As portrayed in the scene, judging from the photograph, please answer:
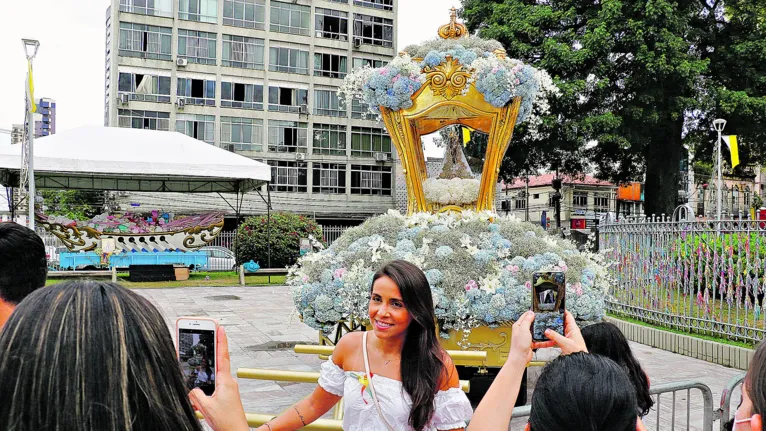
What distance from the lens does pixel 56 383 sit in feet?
3.38

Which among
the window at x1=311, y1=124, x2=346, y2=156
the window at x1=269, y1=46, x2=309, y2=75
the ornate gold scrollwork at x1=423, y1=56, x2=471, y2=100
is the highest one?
the window at x1=269, y1=46, x2=309, y2=75

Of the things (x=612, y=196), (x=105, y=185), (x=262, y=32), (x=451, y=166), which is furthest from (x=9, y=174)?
(x=612, y=196)

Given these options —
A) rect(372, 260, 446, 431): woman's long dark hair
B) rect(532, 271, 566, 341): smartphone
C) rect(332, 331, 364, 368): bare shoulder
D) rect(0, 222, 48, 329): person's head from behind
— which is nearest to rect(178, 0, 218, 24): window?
rect(0, 222, 48, 329): person's head from behind

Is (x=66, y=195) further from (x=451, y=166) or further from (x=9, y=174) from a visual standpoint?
(x=451, y=166)

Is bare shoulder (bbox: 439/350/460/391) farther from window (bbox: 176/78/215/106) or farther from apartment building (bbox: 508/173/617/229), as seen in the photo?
apartment building (bbox: 508/173/617/229)

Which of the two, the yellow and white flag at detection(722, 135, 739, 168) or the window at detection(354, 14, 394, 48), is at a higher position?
the window at detection(354, 14, 394, 48)

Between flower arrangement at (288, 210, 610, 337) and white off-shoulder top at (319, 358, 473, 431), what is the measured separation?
239 cm

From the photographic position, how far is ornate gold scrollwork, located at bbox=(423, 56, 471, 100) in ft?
20.3

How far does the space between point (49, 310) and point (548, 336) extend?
1653 mm

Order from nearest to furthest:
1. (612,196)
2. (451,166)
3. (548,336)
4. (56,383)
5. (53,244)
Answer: (56,383)
(548,336)
(451,166)
(53,244)
(612,196)

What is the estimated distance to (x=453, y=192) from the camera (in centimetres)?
653

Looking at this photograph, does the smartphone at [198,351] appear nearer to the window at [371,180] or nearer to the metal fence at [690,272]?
the metal fence at [690,272]

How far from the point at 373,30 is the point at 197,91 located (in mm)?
10881

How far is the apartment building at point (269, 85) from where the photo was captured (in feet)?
102
